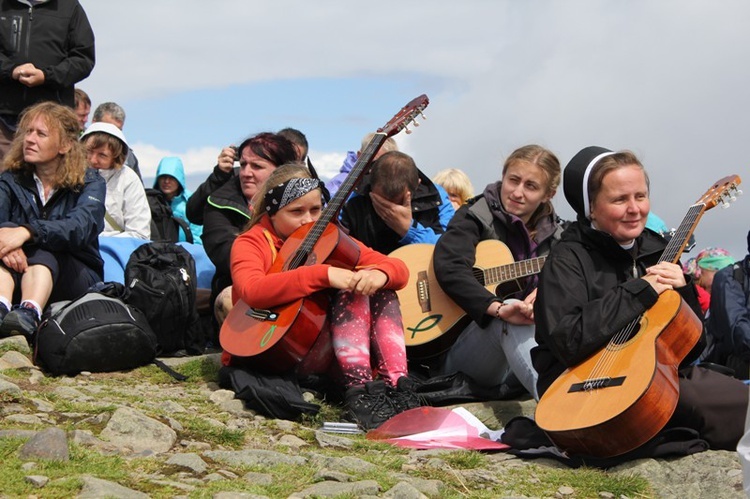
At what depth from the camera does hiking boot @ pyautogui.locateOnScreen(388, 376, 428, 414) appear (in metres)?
6.33

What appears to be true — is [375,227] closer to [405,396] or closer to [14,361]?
[405,396]

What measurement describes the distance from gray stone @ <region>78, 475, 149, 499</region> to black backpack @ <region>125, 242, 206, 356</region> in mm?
3515

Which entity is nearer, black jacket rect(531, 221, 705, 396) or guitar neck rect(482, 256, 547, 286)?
black jacket rect(531, 221, 705, 396)

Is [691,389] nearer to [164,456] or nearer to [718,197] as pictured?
[718,197]

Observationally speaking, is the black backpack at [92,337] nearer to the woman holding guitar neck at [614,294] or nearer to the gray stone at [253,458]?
the gray stone at [253,458]

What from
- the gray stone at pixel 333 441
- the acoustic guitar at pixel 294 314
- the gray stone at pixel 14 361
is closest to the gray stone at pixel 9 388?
the gray stone at pixel 14 361

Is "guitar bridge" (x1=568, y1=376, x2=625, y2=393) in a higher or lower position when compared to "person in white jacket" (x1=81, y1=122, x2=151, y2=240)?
lower

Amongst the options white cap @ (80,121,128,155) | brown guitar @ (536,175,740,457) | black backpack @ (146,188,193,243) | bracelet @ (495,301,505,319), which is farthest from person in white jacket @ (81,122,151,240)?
brown guitar @ (536,175,740,457)

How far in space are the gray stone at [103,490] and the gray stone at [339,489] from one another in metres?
0.59

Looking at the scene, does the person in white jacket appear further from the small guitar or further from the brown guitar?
the brown guitar

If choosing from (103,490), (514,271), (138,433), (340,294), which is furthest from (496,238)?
(103,490)

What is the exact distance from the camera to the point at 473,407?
6.71 metres

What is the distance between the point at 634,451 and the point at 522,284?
85.9 inches

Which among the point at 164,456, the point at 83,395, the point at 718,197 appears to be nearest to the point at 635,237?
the point at 718,197
